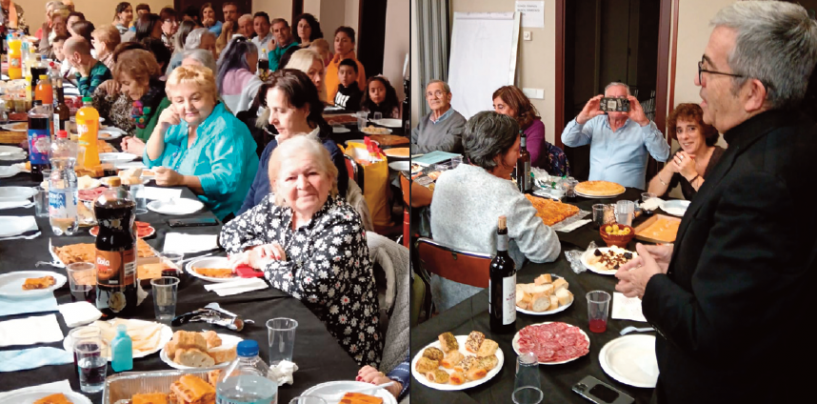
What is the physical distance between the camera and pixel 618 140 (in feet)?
12.1

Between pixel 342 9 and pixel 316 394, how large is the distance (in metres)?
1.11

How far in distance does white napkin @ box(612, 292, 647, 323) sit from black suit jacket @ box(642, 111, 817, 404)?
0.38 meters

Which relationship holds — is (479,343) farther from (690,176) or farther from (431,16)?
(690,176)

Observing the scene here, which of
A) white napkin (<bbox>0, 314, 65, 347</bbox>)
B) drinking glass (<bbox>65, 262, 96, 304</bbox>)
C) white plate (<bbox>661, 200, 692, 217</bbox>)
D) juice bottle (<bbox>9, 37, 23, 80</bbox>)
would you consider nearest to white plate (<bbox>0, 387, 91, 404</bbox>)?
white napkin (<bbox>0, 314, 65, 347</bbox>)

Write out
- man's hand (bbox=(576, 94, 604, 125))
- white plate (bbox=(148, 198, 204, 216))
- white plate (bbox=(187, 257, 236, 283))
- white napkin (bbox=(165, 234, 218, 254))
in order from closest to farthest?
white plate (bbox=(187, 257, 236, 283))
white napkin (bbox=(165, 234, 218, 254))
white plate (bbox=(148, 198, 204, 216))
man's hand (bbox=(576, 94, 604, 125))

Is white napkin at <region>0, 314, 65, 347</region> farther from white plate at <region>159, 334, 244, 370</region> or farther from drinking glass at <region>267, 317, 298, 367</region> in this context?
drinking glass at <region>267, 317, 298, 367</region>

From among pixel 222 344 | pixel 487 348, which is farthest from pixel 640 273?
pixel 222 344

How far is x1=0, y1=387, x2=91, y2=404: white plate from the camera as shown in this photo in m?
1.07

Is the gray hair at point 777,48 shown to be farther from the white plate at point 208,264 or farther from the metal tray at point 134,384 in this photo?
the white plate at point 208,264

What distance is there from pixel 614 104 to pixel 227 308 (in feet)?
8.97

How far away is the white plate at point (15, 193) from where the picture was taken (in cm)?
242

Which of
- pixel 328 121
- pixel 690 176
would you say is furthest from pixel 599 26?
pixel 328 121

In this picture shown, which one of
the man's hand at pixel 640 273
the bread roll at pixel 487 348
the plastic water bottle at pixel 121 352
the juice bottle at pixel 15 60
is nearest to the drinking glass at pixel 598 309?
the man's hand at pixel 640 273

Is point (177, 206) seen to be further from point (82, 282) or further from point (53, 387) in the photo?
point (53, 387)
